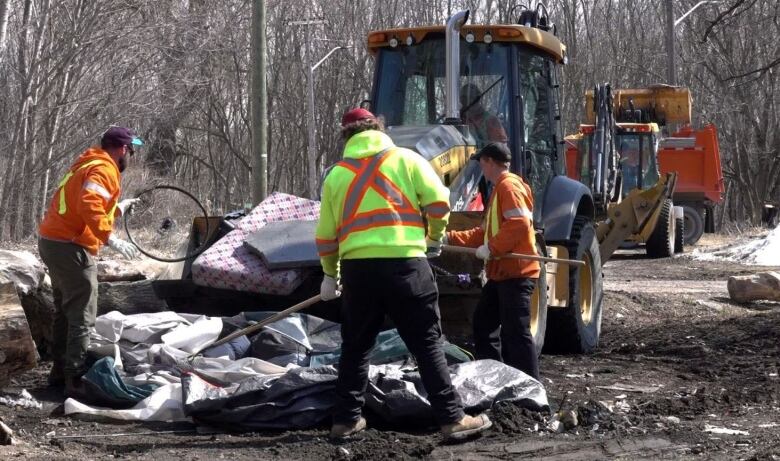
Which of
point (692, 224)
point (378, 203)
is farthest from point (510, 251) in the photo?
point (692, 224)

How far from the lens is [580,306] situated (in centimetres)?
972

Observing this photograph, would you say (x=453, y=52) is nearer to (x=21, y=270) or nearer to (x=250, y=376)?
(x=250, y=376)

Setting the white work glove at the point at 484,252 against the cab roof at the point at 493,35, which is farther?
the cab roof at the point at 493,35

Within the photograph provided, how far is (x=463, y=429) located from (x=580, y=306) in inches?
155

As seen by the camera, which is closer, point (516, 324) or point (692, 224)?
point (516, 324)

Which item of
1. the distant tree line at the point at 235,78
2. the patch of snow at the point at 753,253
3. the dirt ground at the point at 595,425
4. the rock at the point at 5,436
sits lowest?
the dirt ground at the point at 595,425

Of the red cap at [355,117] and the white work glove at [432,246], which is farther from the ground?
Answer: the red cap at [355,117]

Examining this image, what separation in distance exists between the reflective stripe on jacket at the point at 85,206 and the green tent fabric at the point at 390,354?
5.38 feet

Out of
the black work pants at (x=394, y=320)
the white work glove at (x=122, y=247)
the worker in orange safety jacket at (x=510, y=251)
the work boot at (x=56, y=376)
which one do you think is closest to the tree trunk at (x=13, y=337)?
the work boot at (x=56, y=376)

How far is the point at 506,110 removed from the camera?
925 cm

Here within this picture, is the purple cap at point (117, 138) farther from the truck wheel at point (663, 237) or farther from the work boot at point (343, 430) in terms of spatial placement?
the truck wheel at point (663, 237)

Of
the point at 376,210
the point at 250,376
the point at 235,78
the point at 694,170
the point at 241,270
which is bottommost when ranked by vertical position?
the point at 250,376

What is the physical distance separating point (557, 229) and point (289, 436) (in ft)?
12.3

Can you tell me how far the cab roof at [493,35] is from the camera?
30.0 ft
